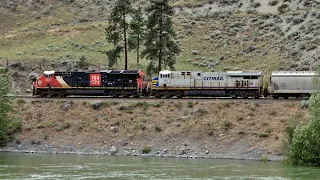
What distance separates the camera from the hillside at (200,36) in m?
83.0

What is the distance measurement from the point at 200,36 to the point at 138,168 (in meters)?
59.7

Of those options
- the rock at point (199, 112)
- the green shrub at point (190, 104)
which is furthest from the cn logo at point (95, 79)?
the rock at point (199, 112)

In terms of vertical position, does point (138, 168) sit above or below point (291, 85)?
below

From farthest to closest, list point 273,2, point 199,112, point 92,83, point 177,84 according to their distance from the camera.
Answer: point 273,2
point 92,83
point 177,84
point 199,112

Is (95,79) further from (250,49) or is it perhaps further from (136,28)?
(250,49)

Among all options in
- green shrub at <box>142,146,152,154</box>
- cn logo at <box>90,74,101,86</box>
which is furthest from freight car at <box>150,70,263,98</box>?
green shrub at <box>142,146,152,154</box>

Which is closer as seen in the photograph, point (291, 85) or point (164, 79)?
point (291, 85)

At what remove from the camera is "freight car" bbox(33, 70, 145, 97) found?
62562mm

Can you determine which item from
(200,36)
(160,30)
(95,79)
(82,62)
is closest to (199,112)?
(95,79)

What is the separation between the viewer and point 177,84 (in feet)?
203

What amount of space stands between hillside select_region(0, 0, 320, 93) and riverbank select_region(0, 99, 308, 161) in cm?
1998

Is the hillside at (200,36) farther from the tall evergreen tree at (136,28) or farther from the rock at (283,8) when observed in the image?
the tall evergreen tree at (136,28)

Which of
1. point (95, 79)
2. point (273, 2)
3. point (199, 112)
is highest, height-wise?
point (273, 2)

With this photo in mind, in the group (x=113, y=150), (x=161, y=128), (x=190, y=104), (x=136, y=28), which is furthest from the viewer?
(x=136, y=28)
